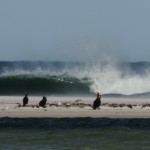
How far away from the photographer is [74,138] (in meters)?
24.1

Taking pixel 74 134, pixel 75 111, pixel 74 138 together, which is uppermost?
pixel 75 111

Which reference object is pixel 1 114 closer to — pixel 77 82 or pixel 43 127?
pixel 43 127

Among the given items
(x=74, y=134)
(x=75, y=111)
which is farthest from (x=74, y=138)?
(x=75, y=111)

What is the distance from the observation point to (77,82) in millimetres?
63594

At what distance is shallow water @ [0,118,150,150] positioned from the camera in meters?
22.2

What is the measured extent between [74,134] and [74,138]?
41.3 inches

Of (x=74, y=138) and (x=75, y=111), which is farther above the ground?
(x=75, y=111)

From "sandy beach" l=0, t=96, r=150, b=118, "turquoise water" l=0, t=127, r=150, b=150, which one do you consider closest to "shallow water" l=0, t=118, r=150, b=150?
"turquoise water" l=0, t=127, r=150, b=150

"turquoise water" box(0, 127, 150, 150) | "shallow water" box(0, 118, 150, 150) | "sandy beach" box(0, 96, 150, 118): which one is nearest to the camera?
"turquoise water" box(0, 127, 150, 150)

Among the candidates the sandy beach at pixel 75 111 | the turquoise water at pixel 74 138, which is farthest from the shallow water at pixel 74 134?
the sandy beach at pixel 75 111

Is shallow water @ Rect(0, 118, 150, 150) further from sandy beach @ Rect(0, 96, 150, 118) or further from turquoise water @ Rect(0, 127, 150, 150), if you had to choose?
sandy beach @ Rect(0, 96, 150, 118)

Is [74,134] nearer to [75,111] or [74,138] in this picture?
[74,138]

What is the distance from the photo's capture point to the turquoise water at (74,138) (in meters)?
22.0

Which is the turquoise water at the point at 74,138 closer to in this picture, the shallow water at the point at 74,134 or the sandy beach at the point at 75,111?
the shallow water at the point at 74,134
